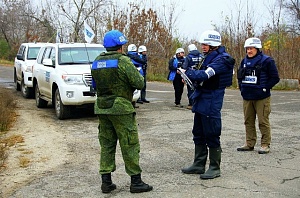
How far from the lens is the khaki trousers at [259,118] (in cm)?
729

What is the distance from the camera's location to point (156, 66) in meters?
26.3

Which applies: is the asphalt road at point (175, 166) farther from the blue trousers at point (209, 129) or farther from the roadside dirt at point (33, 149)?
the blue trousers at point (209, 129)

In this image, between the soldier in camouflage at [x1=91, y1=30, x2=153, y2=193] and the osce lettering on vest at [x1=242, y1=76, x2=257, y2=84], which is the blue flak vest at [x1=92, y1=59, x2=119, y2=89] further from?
the osce lettering on vest at [x1=242, y1=76, x2=257, y2=84]

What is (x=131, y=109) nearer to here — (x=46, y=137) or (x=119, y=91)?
(x=119, y=91)

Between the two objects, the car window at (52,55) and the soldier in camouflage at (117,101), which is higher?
the car window at (52,55)

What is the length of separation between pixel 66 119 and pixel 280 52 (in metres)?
13.3

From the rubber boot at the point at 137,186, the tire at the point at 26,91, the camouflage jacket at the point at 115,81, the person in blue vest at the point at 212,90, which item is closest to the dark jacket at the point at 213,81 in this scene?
Answer: the person in blue vest at the point at 212,90

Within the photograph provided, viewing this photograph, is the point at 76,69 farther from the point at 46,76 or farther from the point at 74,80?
the point at 46,76

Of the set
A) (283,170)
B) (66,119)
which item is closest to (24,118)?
(66,119)

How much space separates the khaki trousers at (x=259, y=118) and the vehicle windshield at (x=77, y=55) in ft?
16.5

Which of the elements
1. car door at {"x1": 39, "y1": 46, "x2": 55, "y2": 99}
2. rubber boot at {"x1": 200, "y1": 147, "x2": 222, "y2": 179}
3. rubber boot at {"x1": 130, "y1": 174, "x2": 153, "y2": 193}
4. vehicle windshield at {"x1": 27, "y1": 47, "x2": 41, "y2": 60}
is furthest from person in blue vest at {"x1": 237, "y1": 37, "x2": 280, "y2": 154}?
vehicle windshield at {"x1": 27, "y1": 47, "x2": 41, "y2": 60}

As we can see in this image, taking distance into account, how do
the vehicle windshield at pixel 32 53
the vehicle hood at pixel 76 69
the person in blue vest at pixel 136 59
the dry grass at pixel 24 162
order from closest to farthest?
the dry grass at pixel 24 162, the vehicle hood at pixel 76 69, the person in blue vest at pixel 136 59, the vehicle windshield at pixel 32 53

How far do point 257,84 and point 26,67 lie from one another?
32.4ft

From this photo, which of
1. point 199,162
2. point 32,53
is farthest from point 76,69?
point 32,53
